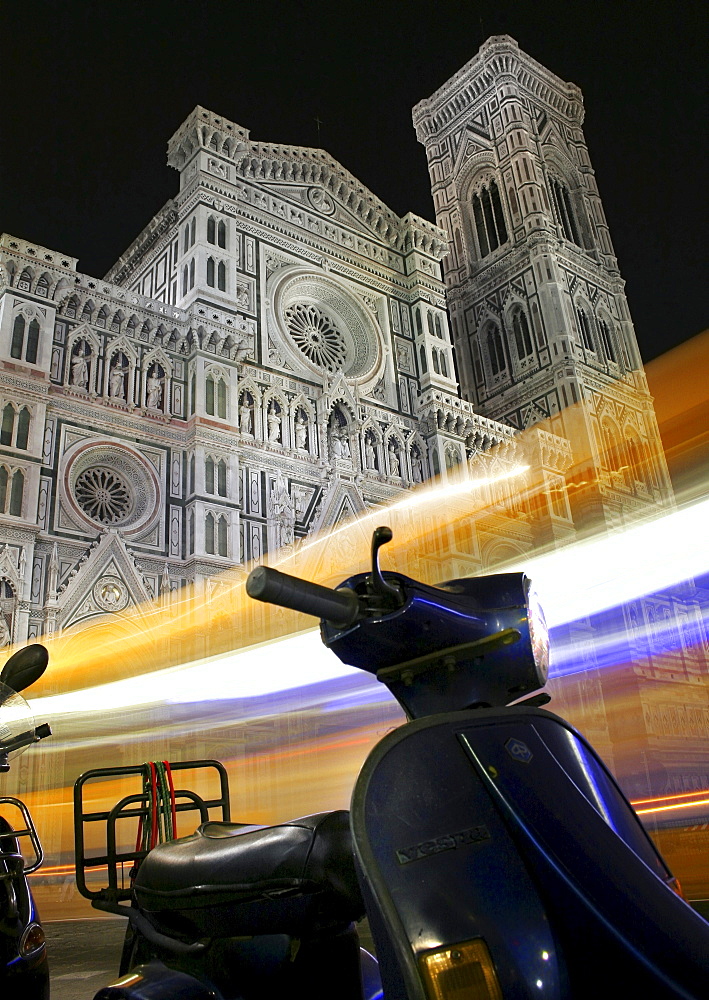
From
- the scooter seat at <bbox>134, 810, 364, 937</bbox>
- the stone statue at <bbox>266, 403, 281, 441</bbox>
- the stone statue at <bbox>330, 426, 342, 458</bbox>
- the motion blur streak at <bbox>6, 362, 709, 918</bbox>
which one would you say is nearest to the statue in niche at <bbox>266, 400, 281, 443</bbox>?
the stone statue at <bbox>266, 403, 281, 441</bbox>

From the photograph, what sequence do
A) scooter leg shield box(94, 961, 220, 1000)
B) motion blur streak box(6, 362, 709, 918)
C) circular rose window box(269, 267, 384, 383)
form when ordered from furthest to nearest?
1. circular rose window box(269, 267, 384, 383)
2. motion blur streak box(6, 362, 709, 918)
3. scooter leg shield box(94, 961, 220, 1000)

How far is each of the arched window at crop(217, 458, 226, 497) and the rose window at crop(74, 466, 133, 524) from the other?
1.65 meters

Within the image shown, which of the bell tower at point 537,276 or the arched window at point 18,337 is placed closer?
the arched window at point 18,337

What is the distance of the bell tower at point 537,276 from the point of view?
76.9 ft

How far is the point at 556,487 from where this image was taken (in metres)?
21.1

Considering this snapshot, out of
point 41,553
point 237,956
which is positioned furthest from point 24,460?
point 237,956

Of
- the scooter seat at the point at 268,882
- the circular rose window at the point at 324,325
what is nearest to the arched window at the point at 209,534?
the circular rose window at the point at 324,325

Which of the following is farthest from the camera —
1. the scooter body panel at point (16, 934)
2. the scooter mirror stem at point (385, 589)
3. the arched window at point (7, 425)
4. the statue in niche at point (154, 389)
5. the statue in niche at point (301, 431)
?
the statue in niche at point (301, 431)

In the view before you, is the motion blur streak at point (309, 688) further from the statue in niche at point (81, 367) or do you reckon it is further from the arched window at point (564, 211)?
the arched window at point (564, 211)

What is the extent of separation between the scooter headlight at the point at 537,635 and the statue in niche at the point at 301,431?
15192 millimetres

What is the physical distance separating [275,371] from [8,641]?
8200 millimetres

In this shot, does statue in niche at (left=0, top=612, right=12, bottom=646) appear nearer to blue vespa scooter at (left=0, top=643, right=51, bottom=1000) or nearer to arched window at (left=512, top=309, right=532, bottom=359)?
blue vespa scooter at (left=0, top=643, right=51, bottom=1000)

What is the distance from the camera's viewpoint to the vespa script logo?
1.07 meters

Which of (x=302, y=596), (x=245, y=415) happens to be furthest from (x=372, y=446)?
(x=302, y=596)
